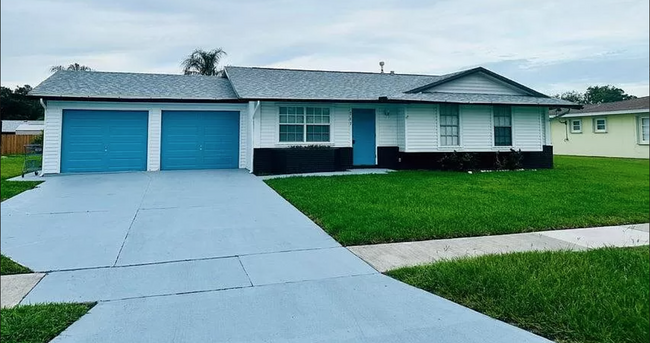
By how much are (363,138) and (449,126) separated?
3.12 m

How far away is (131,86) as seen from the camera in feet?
46.5

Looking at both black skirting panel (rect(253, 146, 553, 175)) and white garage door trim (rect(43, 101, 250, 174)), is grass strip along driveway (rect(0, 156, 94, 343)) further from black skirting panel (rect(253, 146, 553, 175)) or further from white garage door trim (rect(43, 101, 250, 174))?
white garage door trim (rect(43, 101, 250, 174))

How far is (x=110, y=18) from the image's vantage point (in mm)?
2318

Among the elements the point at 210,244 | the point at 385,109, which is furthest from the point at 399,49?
the point at 385,109

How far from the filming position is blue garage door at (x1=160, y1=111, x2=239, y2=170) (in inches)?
538

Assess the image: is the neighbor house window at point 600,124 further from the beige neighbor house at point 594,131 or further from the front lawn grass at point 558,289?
the front lawn grass at point 558,289

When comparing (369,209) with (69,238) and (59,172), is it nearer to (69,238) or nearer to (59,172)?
(69,238)

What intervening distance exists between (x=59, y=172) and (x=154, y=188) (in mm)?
5442

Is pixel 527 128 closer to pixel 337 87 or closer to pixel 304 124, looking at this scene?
pixel 337 87

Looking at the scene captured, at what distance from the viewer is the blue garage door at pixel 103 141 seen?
42.0 feet

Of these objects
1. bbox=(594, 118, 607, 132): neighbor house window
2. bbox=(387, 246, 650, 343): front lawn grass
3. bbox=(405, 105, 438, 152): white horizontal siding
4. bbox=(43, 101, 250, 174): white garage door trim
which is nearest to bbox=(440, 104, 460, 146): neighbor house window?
bbox=(405, 105, 438, 152): white horizontal siding

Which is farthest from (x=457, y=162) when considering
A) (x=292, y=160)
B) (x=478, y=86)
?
(x=292, y=160)

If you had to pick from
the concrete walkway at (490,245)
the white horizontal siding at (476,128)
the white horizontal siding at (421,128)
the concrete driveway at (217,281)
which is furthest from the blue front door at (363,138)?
the concrete walkway at (490,245)

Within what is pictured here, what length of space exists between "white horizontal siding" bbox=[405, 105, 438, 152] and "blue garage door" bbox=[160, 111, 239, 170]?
240 inches
